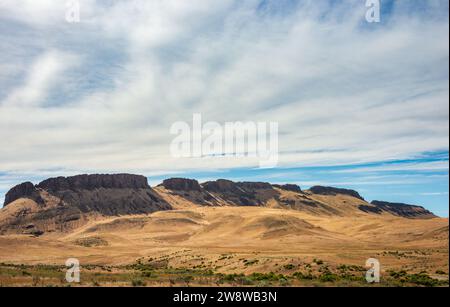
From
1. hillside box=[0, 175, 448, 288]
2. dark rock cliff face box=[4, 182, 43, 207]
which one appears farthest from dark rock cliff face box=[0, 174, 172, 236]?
hillside box=[0, 175, 448, 288]

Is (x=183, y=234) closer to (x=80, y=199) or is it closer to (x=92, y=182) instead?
(x=80, y=199)

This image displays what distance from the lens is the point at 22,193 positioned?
171m

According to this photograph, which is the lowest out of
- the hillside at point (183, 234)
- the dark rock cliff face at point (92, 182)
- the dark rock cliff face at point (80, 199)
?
the hillside at point (183, 234)

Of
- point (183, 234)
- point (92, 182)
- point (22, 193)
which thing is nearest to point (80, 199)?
point (92, 182)

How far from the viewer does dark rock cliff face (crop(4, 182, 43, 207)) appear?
168 meters

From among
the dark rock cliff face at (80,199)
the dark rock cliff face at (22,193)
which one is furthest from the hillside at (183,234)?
the dark rock cliff face at (22,193)

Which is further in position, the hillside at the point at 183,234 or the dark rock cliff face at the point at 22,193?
the dark rock cliff face at the point at 22,193

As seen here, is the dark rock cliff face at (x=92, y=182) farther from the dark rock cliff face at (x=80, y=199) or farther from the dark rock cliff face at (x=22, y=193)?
the dark rock cliff face at (x=22, y=193)

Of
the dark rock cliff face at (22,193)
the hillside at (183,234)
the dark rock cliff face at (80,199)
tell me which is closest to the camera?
the hillside at (183,234)

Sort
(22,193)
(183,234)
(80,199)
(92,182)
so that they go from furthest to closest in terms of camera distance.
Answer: (92,182)
(22,193)
(80,199)
(183,234)

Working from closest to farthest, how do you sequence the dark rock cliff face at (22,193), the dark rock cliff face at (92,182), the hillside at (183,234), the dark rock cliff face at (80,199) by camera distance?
the hillside at (183,234) < the dark rock cliff face at (80,199) < the dark rock cliff face at (22,193) < the dark rock cliff face at (92,182)

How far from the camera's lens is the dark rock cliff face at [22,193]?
16835 centimetres
